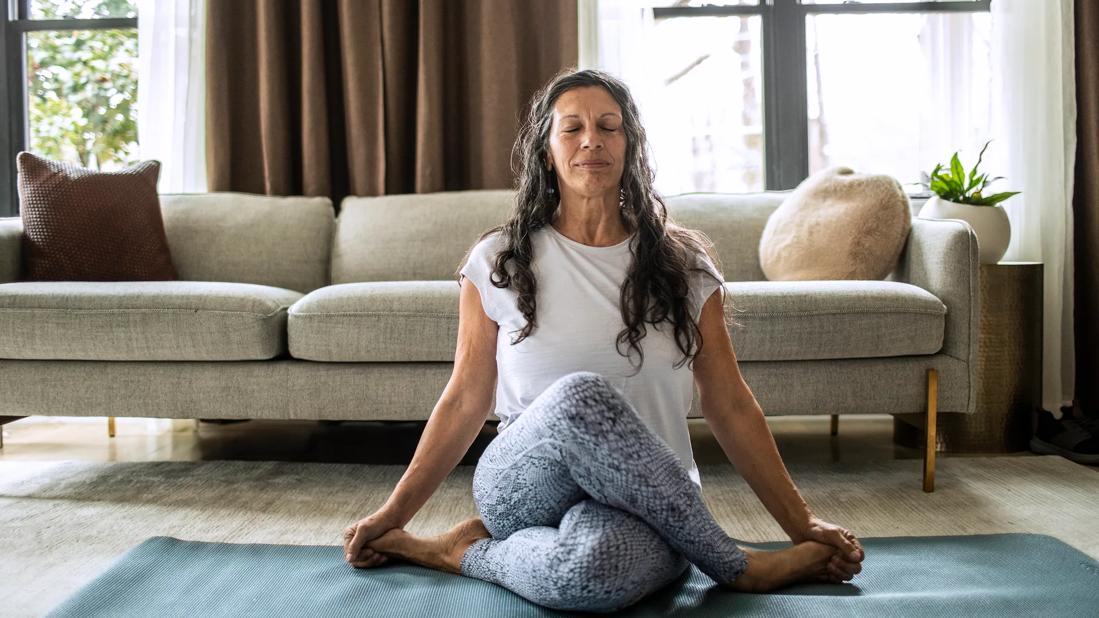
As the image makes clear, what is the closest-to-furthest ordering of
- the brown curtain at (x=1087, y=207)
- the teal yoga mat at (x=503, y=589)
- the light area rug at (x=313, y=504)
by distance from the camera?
the teal yoga mat at (x=503, y=589) < the light area rug at (x=313, y=504) < the brown curtain at (x=1087, y=207)

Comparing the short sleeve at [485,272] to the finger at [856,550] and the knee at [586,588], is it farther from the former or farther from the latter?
the finger at [856,550]

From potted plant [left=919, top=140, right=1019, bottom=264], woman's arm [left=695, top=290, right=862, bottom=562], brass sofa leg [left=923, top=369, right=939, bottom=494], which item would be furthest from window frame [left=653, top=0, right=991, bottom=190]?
woman's arm [left=695, top=290, right=862, bottom=562]

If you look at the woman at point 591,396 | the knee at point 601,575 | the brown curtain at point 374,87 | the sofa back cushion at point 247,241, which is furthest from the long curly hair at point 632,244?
the brown curtain at point 374,87

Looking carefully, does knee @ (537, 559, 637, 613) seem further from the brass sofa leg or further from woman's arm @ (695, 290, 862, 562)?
the brass sofa leg

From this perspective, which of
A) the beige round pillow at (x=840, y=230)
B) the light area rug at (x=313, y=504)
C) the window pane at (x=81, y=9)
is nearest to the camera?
the light area rug at (x=313, y=504)

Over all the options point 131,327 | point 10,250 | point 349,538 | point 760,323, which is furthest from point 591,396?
point 10,250

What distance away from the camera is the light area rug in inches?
71.0

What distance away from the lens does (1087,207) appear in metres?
3.16

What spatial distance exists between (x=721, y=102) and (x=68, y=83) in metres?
2.54

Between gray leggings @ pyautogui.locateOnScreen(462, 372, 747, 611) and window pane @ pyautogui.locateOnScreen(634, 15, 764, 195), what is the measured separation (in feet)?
7.86

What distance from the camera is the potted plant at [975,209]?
2635 millimetres

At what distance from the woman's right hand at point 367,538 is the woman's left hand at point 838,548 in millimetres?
636

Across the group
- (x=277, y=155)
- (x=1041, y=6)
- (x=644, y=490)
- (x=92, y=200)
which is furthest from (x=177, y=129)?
(x=1041, y=6)

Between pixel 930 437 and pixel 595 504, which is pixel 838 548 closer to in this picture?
pixel 595 504
